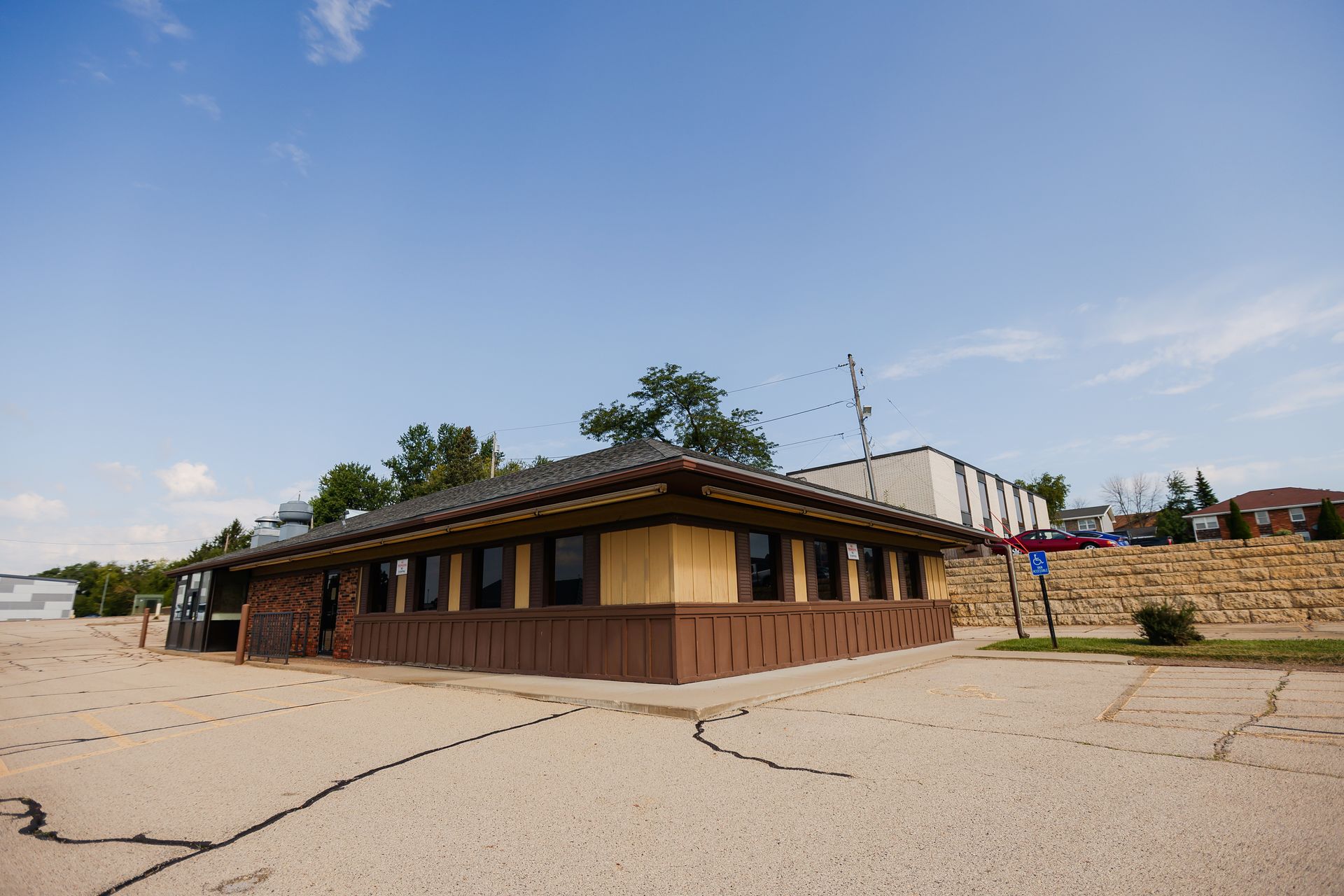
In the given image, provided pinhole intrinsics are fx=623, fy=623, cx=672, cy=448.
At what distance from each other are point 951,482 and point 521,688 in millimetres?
33413

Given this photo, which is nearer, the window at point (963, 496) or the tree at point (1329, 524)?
the tree at point (1329, 524)

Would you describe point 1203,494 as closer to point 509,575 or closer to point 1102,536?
point 1102,536

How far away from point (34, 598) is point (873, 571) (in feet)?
273

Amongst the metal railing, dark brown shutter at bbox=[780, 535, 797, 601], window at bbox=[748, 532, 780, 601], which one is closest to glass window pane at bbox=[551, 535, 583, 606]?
window at bbox=[748, 532, 780, 601]

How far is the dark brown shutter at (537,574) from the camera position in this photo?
37.5ft

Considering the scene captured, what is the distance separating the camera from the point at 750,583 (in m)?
11.2

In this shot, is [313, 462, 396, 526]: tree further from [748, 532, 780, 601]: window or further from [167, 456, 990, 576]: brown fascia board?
[748, 532, 780, 601]: window

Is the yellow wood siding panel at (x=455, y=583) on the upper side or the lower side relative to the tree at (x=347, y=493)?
lower

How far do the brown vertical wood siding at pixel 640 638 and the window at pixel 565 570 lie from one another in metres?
0.23

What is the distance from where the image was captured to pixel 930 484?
34.8 metres

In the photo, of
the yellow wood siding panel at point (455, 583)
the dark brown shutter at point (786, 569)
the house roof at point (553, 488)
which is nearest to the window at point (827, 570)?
the dark brown shutter at point (786, 569)

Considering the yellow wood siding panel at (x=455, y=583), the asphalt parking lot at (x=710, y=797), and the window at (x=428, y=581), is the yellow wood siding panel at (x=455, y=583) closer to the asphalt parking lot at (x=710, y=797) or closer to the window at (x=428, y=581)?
the window at (x=428, y=581)

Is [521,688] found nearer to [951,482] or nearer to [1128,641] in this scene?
[1128,641]

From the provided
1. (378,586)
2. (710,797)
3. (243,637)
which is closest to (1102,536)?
(378,586)
